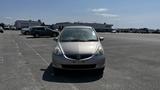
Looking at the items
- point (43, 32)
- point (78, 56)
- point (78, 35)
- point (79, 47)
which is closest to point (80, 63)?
point (78, 56)

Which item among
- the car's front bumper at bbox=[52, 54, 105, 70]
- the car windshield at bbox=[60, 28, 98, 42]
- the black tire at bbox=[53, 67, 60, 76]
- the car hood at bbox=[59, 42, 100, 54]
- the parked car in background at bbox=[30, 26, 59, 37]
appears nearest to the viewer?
the car's front bumper at bbox=[52, 54, 105, 70]

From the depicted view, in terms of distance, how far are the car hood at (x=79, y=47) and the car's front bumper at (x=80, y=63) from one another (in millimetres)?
264

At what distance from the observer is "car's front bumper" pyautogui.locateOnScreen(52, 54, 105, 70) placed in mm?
8961

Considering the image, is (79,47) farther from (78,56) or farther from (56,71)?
(56,71)

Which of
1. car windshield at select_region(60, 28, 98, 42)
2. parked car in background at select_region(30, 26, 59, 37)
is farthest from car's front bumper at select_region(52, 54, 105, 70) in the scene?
parked car in background at select_region(30, 26, 59, 37)

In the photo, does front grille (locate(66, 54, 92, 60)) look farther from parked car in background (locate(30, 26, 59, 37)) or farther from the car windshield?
parked car in background (locate(30, 26, 59, 37))

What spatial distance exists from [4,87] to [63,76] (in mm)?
2290

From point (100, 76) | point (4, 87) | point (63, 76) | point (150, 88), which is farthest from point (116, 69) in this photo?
point (4, 87)

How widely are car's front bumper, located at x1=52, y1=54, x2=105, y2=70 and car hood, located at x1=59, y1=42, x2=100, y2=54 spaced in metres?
0.26

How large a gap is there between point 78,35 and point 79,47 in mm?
1497

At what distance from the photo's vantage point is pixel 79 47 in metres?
9.41

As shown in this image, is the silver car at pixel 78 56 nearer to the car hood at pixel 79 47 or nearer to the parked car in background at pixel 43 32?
the car hood at pixel 79 47

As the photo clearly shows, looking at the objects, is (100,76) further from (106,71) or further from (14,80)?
(14,80)

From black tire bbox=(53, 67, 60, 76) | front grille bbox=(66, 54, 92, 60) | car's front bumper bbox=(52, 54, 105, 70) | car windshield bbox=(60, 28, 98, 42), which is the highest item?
car windshield bbox=(60, 28, 98, 42)
